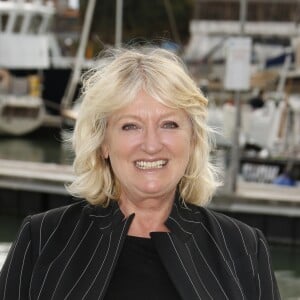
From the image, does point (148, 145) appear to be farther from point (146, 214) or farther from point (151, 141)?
point (146, 214)

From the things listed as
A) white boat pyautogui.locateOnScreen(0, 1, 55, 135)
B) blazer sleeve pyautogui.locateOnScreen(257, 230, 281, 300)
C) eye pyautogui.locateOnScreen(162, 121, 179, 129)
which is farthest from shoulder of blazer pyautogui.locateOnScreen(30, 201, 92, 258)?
white boat pyautogui.locateOnScreen(0, 1, 55, 135)

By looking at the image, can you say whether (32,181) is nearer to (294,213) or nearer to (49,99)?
(294,213)

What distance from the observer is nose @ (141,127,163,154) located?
226 centimetres

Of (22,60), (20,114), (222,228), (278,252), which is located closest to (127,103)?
(222,228)

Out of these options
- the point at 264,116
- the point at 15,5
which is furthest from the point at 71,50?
the point at 264,116

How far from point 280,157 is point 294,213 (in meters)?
3.49

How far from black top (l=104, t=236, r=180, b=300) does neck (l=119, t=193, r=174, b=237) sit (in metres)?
0.05

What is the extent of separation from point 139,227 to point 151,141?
277mm

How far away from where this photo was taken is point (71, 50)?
37.9 m

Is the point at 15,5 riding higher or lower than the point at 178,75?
lower

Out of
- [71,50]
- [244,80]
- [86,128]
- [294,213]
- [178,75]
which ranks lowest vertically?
[71,50]

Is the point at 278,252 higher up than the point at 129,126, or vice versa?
the point at 129,126

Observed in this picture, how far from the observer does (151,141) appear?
2.26 meters

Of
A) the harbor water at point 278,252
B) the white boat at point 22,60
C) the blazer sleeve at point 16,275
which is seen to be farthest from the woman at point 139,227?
the white boat at point 22,60
